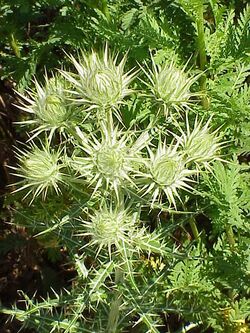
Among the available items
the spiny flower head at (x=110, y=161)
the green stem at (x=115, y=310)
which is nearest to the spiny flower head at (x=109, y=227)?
the spiny flower head at (x=110, y=161)

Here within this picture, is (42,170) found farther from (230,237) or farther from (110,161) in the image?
(230,237)

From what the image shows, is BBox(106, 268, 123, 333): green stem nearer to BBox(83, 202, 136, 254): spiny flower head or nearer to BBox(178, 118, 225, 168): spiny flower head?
BBox(83, 202, 136, 254): spiny flower head

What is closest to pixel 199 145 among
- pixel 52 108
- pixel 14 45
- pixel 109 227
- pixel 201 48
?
pixel 109 227

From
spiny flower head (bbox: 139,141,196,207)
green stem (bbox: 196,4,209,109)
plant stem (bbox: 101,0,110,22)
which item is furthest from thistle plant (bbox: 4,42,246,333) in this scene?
plant stem (bbox: 101,0,110,22)

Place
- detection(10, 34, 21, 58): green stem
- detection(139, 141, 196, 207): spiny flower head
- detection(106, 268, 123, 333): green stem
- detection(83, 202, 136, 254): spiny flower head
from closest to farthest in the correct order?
detection(139, 141, 196, 207): spiny flower head < detection(83, 202, 136, 254): spiny flower head < detection(106, 268, 123, 333): green stem < detection(10, 34, 21, 58): green stem

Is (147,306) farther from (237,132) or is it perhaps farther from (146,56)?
Result: (146,56)

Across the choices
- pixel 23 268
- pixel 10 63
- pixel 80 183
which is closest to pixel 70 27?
pixel 10 63

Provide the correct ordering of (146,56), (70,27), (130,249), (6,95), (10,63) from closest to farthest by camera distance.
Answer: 1. (130,249)
2. (146,56)
3. (70,27)
4. (10,63)
5. (6,95)
